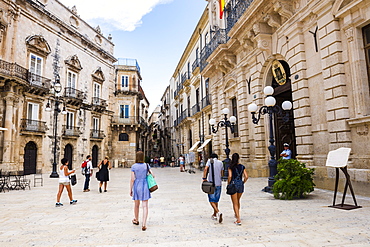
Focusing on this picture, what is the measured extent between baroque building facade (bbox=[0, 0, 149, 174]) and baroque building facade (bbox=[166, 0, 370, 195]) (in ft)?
39.3

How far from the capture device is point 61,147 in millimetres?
21500

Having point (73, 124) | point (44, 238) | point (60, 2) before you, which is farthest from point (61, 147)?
point (44, 238)

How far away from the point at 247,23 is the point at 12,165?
17.0 metres

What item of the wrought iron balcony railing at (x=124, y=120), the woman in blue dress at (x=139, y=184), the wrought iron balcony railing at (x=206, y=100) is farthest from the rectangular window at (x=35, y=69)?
the woman in blue dress at (x=139, y=184)

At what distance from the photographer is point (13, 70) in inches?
653

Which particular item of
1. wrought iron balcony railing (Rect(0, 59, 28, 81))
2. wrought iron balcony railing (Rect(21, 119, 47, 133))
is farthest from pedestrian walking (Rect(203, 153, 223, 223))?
wrought iron balcony railing (Rect(21, 119, 47, 133))

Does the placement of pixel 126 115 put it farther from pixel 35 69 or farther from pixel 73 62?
pixel 35 69

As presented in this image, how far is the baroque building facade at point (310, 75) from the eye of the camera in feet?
22.7

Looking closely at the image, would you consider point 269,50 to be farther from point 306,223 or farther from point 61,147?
point 61,147

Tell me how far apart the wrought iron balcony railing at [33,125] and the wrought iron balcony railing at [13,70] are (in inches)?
121

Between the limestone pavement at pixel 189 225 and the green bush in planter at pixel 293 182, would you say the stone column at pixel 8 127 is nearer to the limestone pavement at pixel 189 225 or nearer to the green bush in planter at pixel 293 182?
the limestone pavement at pixel 189 225

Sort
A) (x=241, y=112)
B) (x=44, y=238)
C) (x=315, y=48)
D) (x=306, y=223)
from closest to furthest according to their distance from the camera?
(x=44, y=238)
(x=306, y=223)
(x=315, y=48)
(x=241, y=112)

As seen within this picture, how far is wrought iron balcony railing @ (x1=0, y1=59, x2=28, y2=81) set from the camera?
1602 centimetres

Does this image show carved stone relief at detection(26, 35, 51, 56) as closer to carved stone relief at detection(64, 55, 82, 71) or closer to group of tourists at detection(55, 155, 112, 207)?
carved stone relief at detection(64, 55, 82, 71)
